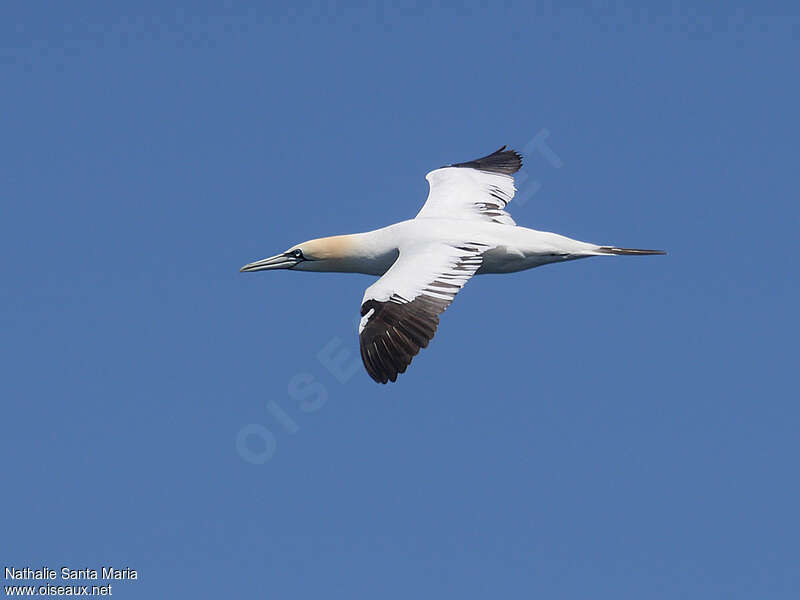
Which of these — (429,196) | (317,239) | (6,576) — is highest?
(429,196)

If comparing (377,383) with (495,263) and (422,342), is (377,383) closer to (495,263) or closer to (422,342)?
(422,342)

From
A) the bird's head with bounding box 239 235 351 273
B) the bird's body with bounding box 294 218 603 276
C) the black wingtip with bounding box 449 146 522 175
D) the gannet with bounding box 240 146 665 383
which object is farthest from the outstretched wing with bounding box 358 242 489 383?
the black wingtip with bounding box 449 146 522 175

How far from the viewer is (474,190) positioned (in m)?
22.2

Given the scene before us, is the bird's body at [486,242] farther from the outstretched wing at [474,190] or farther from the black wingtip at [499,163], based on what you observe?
the black wingtip at [499,163]

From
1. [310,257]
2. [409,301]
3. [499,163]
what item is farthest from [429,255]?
[499,163]

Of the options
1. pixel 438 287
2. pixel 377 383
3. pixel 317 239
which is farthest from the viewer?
pixel 317 239

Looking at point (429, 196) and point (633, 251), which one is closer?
point (633, 251)

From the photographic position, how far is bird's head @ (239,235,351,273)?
2033 cm

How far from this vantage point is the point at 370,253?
19844mm

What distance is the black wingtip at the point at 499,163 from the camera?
2350 centimetres

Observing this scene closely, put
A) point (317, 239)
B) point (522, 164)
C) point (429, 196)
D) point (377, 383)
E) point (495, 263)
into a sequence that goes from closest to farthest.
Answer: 1. point (377, 383)
2. point (495, 263)
3. point (317, 239)
4. point (429, 196)
5. point (522, 164)

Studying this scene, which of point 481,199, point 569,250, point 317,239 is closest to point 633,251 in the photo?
point 569,250

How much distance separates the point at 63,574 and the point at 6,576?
3.60 feet

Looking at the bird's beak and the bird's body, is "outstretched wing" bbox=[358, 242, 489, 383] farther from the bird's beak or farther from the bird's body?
the bird's beak
